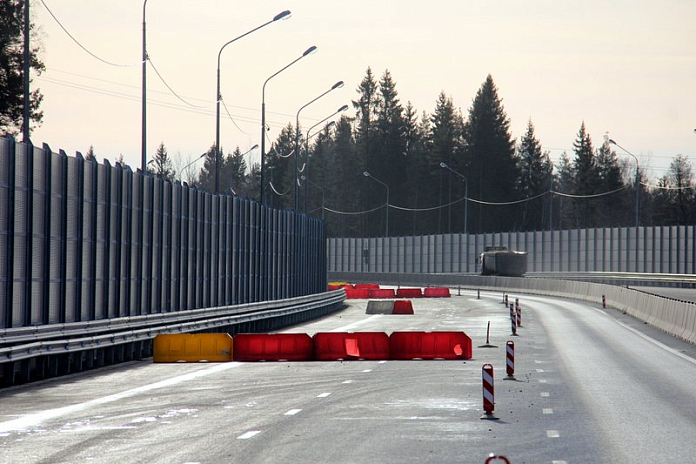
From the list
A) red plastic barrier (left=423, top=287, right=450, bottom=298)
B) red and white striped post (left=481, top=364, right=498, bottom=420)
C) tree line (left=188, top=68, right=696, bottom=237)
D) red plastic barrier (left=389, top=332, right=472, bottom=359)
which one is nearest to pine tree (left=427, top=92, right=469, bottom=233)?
tree line (left=188, top=68, right=696, bottom=237)

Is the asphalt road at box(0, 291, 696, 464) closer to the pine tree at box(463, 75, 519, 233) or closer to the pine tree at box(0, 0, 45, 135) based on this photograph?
the pine tree at box(0, 0, 45, 135)

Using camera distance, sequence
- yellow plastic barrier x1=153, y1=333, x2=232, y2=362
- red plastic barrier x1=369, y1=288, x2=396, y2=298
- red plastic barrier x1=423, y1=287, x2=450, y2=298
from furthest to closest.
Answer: red plastic barrier x1=423, y1=287, x2=450, y2=298 < red plastic barrier x1=369, y1=288, x2=396, y2=298 < yellow plastic barrier x1=153, y1=333, x2=232, y2=362

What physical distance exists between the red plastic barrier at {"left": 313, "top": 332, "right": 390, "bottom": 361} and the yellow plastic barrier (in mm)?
2133

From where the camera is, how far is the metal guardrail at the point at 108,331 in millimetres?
21203

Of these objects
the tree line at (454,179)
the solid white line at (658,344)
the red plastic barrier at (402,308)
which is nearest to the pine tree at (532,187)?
the tree line at (454,179)

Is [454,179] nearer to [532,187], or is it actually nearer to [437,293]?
[532,187]

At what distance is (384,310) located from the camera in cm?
5575

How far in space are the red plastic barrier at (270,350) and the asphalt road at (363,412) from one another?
1.04 m

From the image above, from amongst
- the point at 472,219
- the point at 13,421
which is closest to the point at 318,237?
the point at 13,421

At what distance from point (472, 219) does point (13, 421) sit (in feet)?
457

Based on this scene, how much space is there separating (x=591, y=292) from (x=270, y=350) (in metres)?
40.6

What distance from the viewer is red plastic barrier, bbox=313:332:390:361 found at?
2788 cm

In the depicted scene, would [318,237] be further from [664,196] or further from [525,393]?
[664,196]

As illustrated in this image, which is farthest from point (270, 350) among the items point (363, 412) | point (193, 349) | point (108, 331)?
point (363, 412)
